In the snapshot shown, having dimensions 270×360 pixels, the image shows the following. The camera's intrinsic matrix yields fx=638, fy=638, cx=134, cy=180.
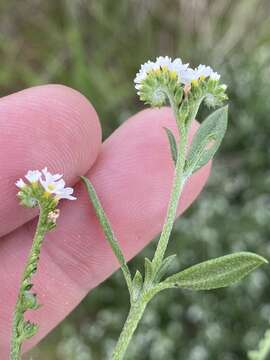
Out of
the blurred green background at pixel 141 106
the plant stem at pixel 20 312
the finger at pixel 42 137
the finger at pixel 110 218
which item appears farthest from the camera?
the blurred green background at pixel 141 106

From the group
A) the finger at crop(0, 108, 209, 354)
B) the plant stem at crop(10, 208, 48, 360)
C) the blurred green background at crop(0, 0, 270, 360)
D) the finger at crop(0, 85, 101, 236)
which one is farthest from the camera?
the blurred green background at crop(0, 0, 270, 360)

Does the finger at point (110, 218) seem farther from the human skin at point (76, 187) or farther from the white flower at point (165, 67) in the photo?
the white flower at point (165, 67)

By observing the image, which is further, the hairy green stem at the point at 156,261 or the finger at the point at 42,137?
the finger at the point at 42,137

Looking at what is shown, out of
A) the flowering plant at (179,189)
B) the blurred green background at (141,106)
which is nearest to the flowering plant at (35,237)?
the flowering plant at (179,189)

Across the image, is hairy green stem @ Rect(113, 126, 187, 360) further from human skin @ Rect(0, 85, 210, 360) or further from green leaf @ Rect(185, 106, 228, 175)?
human skin @ Rect(0, 85, 210, 360)

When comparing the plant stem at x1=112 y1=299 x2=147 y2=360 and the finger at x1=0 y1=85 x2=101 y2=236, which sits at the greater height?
the finger at x1=0 y1=85 x2=101 y2=236

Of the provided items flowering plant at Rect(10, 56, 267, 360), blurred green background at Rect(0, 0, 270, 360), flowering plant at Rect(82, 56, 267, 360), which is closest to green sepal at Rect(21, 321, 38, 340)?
flowering plant at Rect(10, 56, 267, 360)

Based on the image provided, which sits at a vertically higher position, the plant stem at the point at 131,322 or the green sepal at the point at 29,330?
the green sepal at the point at 29,330
